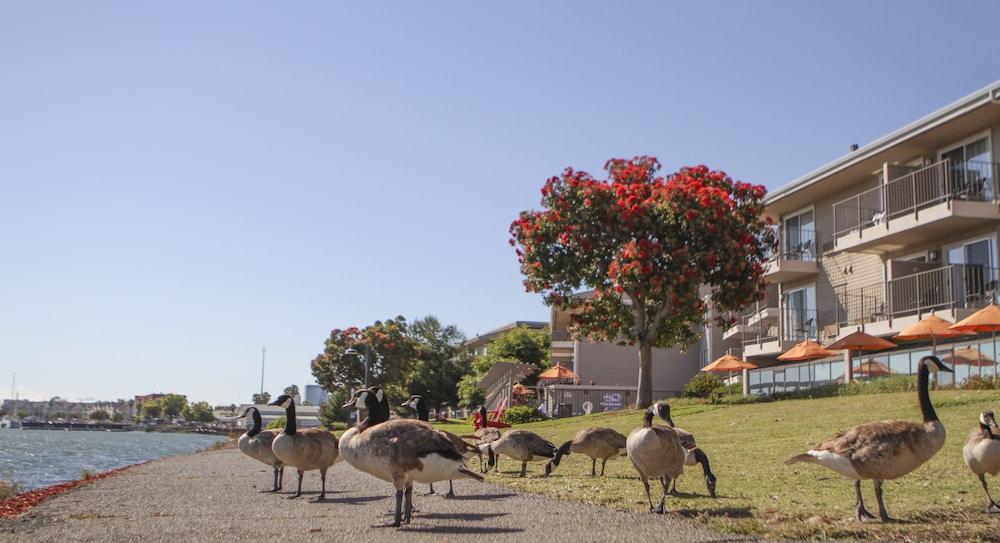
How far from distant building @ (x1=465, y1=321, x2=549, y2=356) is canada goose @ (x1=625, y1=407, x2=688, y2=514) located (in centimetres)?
8417

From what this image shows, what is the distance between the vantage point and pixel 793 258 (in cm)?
4538

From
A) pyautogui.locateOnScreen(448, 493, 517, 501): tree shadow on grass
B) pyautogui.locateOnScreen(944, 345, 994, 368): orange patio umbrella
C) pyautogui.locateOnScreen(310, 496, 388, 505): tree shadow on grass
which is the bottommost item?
pyautogui.locateOnScreen(310, 496, 388, 505): tree shadow on grass

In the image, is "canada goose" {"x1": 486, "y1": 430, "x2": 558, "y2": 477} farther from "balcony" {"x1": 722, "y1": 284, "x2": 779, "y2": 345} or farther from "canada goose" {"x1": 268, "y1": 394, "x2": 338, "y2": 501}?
"balcony" {"x1": 722, "y1": 284, "x2": 779, "y2": 345}

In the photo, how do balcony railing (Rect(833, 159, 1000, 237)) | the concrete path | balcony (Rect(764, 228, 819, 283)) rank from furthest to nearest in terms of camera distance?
balcony (Rect(764, 228, 819, 283)), balcony railing (Rect(833, 159, 1000, 237)), the concrete path

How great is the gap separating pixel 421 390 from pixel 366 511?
72.2 meters

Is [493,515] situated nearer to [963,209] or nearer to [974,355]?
[974,355]

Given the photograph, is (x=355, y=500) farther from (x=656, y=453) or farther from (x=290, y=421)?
(x=656, y=453)

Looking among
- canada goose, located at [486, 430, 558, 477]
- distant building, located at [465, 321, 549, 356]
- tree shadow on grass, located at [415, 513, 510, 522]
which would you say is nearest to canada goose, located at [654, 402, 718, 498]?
tree shadow on grass, located at [415, 513, 510, 522]

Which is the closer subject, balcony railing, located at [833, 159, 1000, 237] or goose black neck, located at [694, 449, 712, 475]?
goose black neck, located at [694, 449, 712, 475]

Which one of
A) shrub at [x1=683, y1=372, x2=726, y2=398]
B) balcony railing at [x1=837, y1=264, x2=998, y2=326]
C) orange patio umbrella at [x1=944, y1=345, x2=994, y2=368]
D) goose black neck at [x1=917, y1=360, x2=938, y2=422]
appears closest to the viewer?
goose black neck at [x1=917, y1=360, x2=938, y2=422]

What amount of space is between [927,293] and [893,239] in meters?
2.61

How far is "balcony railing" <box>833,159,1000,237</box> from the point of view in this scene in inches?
1271

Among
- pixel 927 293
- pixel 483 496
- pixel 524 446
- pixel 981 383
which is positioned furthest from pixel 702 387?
pixel 483 496

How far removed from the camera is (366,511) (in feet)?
40.6
